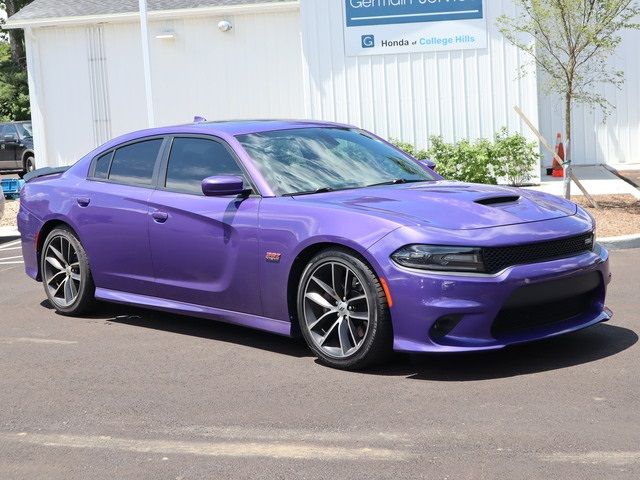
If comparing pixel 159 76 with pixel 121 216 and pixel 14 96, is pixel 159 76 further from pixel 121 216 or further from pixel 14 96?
pixel 14 96

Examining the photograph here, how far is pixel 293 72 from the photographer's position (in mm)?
20641

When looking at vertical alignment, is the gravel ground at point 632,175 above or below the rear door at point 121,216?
below

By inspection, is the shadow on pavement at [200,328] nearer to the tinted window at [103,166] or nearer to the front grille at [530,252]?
the tinted window at [103,166]

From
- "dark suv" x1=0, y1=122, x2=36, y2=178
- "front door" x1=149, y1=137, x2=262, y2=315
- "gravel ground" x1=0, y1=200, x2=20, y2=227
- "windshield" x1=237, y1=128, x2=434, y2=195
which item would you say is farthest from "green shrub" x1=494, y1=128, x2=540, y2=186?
"dark suv" x1=0, y1=122, x2=36, y2=178

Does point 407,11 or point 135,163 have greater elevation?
point 407,11

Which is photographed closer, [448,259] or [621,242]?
[448,259]

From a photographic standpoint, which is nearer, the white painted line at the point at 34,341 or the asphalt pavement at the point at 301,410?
the asphalt pavement at the point at 301,410

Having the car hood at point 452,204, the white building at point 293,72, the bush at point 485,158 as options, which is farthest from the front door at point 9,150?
the car hood at point 452,204

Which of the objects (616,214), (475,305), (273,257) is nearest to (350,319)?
(273,257)

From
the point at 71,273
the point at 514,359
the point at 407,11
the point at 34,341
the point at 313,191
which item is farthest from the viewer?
the point at 407,11

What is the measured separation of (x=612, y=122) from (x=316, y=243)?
14123 mm

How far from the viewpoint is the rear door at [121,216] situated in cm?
768

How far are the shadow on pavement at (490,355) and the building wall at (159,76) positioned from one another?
43.8 ft

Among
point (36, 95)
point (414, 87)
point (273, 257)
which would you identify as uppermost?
point (36, 95)
